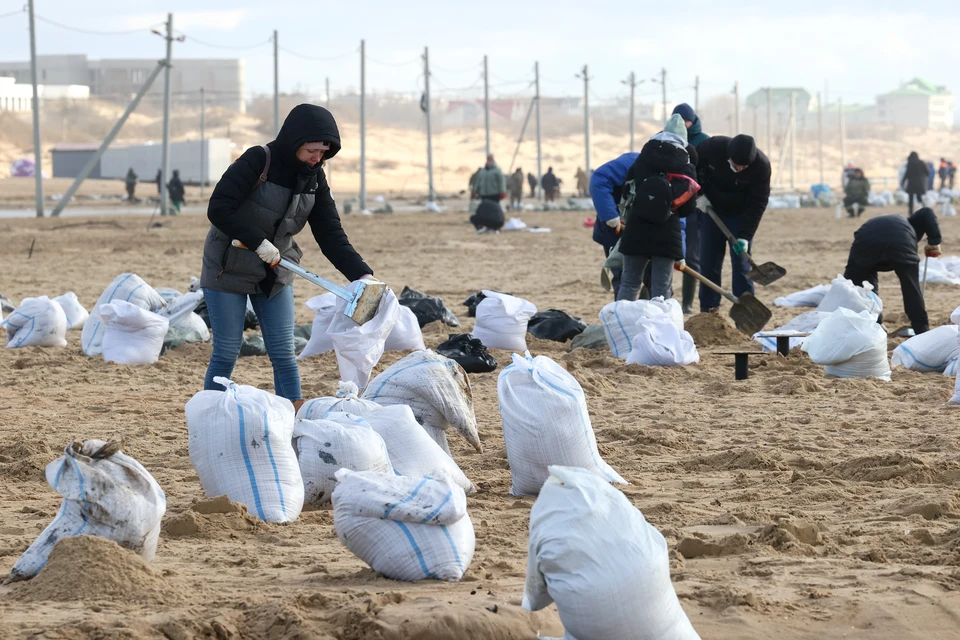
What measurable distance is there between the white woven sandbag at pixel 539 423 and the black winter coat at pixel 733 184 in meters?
4.79

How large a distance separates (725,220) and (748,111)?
136m

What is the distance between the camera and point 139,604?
298cm

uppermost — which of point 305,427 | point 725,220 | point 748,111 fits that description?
point 748,111

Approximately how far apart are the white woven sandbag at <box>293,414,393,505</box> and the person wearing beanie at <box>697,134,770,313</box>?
5.16m

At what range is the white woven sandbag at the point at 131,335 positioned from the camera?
7.38m

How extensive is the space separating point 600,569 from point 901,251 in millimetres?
5755

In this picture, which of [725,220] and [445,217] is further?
[445,217]

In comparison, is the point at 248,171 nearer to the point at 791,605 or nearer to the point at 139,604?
the point at 139,604

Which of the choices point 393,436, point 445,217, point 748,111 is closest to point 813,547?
point 393,436

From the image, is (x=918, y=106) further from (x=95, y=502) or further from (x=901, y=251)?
(x=95, y=502)

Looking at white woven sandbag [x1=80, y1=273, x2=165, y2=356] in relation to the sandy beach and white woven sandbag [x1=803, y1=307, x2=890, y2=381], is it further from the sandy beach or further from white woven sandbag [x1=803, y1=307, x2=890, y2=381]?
white woven sandbag [x1=803, y1=307, x2=890, y2=381]

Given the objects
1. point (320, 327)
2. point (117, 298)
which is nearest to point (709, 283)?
point (320, 327)

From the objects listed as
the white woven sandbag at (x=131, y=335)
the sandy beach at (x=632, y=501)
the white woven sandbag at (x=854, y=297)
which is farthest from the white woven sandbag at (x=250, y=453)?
the white woven sandbag at (x=854, y=297)

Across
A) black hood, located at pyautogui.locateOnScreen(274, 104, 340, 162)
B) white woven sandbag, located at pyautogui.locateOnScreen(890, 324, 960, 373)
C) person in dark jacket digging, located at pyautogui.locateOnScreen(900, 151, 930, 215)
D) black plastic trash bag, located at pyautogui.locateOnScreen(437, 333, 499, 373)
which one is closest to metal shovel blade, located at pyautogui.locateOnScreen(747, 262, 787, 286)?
white woven sandbag, located at pyautogui.locateOnScreen(890, 324, 960, 373)
